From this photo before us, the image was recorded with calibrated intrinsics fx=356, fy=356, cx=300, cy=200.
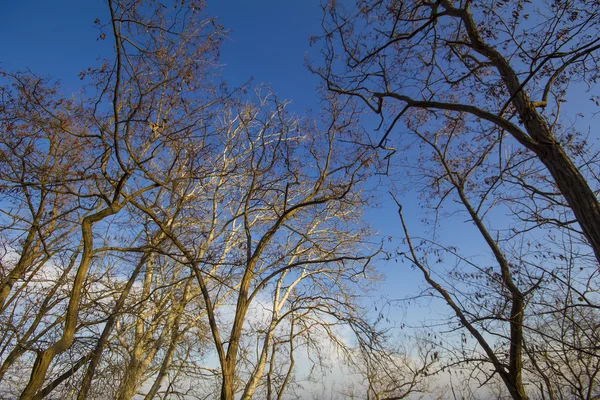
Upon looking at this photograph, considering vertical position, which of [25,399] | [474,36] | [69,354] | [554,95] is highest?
[474,36]

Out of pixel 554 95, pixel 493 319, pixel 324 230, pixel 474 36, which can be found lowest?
pixel 493 319

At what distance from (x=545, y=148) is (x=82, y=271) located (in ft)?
17.8

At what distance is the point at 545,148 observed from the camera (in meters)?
3.66

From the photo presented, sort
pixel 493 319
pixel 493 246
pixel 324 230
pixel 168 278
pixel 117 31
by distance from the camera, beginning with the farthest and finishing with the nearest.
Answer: pixel 324 230 < pixel 168 278 < pixel 493 246 < pixel 493 319 < pixel 117 31

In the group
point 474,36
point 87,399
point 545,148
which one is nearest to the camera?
point 545,148

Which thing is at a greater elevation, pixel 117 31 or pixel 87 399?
pixel 117 31

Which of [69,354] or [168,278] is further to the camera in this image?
[168,278]

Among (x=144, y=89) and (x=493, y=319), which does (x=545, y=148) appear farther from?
(x=144, y=89)

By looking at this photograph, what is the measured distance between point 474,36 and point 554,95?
1456mm

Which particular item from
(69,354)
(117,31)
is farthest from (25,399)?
(117,31)

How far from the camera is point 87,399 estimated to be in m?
5.35

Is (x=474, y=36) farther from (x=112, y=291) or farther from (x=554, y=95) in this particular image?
(x=112, y=291)

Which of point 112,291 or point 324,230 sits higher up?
point 324,230

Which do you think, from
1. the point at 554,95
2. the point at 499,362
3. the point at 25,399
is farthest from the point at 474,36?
the point at 25,399
